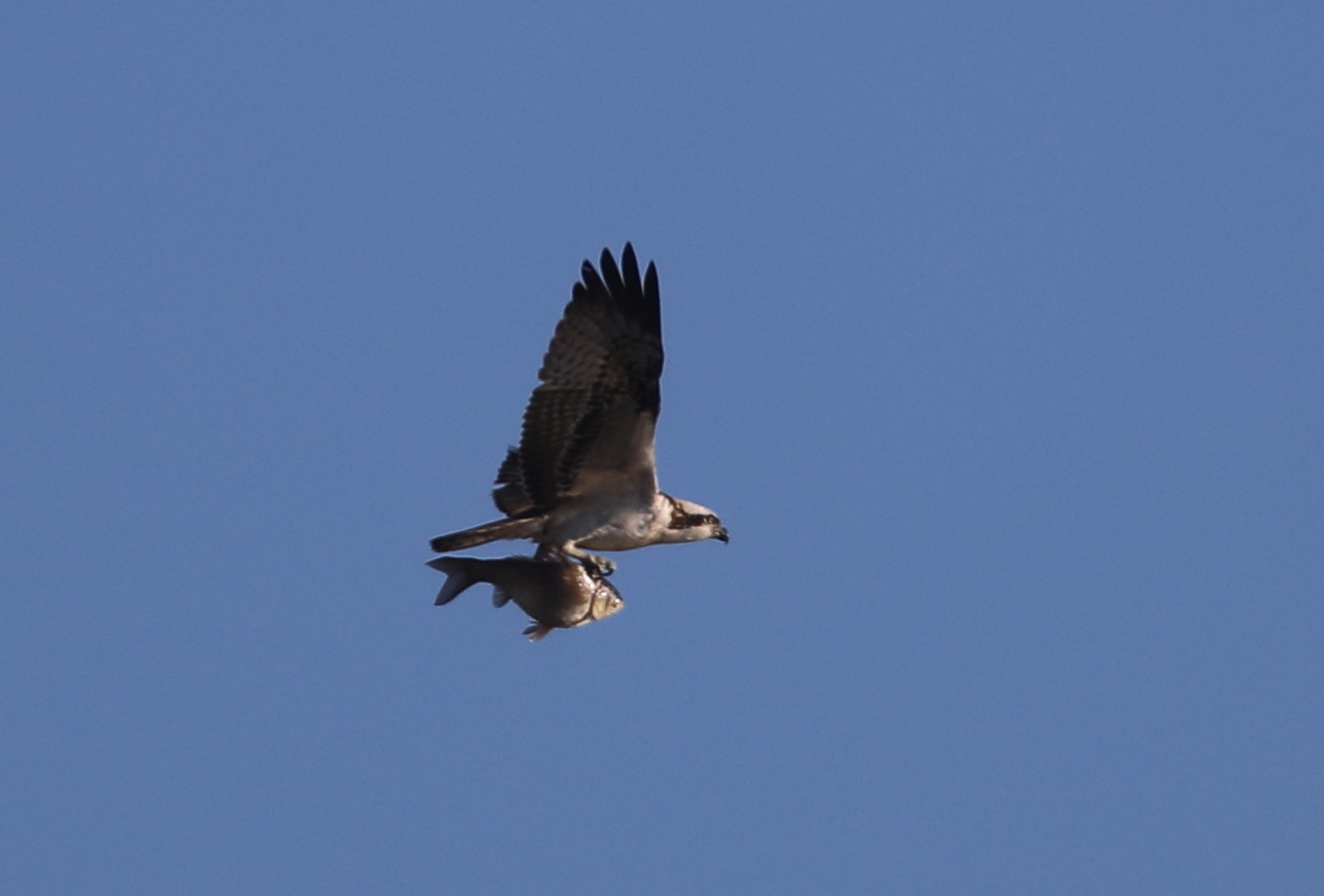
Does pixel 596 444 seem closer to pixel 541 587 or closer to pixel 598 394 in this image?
pixel 598 394

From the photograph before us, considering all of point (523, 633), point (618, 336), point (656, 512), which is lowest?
point (523, 633)

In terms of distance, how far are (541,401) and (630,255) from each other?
907 mm

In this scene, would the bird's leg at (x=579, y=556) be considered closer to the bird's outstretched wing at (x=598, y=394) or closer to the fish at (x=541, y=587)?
the bird's outstretched wing at (x=598, y=394)

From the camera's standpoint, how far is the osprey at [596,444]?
9812 millimetres

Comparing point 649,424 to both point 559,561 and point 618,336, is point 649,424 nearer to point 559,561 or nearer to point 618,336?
point 618,336

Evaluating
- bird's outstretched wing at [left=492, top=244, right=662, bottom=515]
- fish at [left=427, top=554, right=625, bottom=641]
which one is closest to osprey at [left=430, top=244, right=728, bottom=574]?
bird's outstretched wing at [left=492, top=244, right=662, bottom=515]

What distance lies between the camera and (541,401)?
10039 millimetres

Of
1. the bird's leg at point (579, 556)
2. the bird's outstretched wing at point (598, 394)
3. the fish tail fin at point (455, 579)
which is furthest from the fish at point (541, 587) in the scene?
the bird's outstretched wing at point (598, 394)

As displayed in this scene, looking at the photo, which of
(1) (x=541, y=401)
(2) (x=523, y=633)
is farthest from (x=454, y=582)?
(1) (x=541, y=401)

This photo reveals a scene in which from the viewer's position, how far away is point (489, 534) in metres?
10.2

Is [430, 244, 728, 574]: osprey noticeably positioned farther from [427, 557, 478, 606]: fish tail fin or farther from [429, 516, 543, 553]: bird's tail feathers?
[427, 557, 478, 606]: fish tail fin

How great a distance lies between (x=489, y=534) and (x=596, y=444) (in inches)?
28.3

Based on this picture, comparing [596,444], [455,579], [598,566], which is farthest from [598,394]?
[455,579]

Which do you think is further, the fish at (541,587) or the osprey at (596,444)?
the osprey at (596,444)
